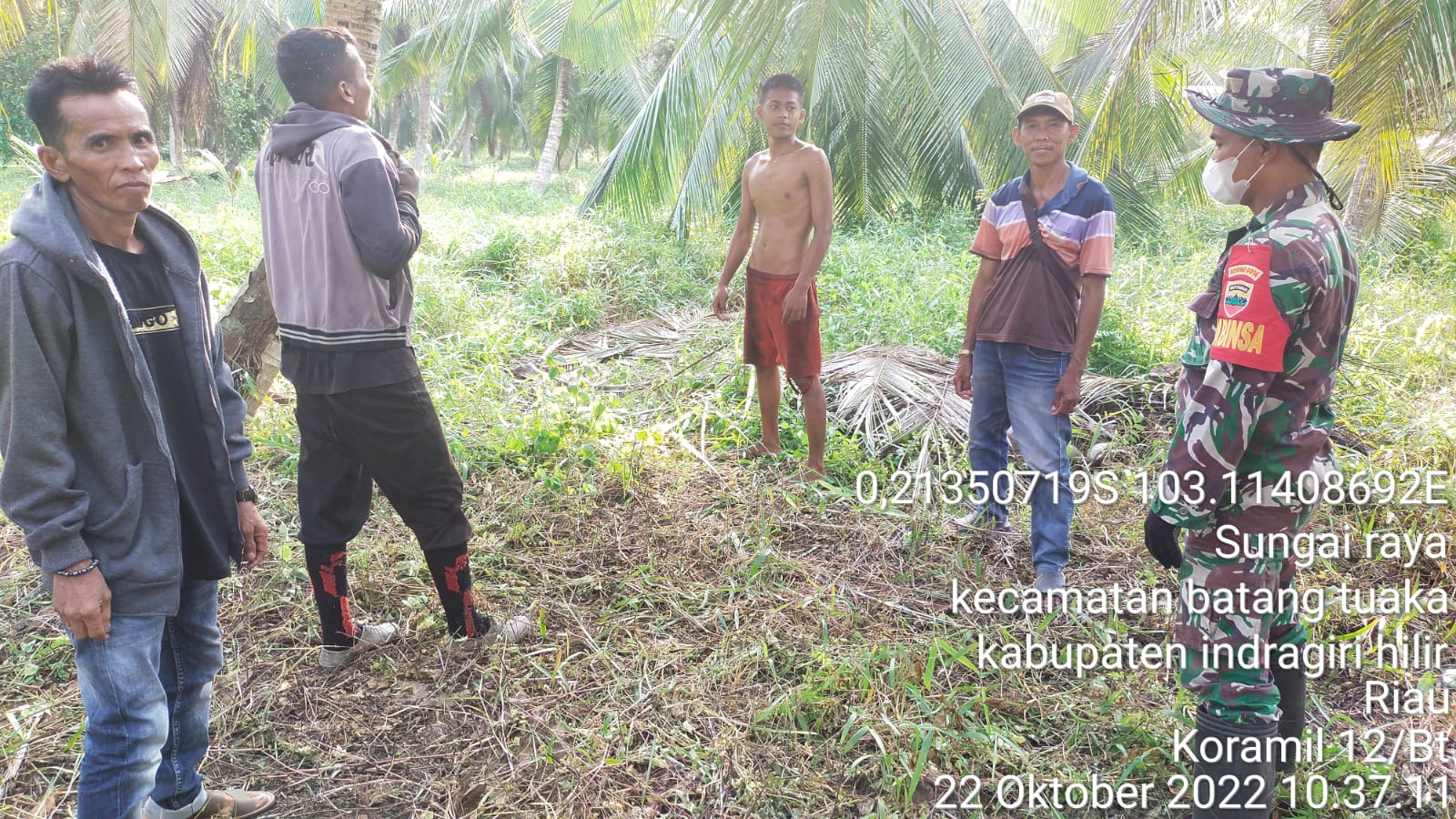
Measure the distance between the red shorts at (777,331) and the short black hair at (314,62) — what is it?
205 cm

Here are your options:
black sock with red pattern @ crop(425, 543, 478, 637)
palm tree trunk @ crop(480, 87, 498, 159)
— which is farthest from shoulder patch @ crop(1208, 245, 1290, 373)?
palm tree trunk @ crop(480, 87, 498, 159)

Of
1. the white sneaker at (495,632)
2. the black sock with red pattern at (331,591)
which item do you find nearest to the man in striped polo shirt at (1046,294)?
the white sneaker at (495,632)

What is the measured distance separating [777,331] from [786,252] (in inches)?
14.2

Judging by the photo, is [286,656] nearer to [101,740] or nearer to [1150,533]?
[101,740]

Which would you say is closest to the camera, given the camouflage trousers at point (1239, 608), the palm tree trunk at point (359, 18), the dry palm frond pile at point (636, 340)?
the camouflage trousers at point (1239, 608)

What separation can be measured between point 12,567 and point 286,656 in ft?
4.28

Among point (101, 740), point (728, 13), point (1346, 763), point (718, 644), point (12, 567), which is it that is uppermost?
point (728, 13)

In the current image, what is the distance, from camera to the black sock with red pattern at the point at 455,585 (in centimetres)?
276

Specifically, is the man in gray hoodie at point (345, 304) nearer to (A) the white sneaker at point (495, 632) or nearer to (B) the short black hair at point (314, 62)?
(B) the short black hair at point (314, 62)

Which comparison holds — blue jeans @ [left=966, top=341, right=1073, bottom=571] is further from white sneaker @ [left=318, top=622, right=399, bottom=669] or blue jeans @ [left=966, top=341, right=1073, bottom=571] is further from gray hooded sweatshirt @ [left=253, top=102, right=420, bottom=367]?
white sneaker @ [left=318, top=622, right=399, bottom=669]

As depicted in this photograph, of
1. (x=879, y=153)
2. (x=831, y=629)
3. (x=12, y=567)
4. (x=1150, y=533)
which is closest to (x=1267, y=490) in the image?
(x=1150, y=533)

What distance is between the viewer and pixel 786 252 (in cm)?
406

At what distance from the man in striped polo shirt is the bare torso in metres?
0.88

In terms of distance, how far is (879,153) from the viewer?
28.0ft
